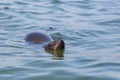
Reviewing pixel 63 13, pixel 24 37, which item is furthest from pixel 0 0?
pixel 24 37

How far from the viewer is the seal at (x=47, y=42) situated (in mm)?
7223

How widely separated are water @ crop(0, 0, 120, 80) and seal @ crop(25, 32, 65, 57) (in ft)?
0.45

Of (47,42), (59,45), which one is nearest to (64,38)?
(47,42)

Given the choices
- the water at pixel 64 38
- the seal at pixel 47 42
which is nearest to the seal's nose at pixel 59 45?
the seal at pixel 47 42

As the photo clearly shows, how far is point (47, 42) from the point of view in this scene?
7.90 metres

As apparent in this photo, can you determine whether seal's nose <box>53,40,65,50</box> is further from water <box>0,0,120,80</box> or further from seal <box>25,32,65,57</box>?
water <box>0,0,120,80</box>

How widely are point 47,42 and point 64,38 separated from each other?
2.47 ft

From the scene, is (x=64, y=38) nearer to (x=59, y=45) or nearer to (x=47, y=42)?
(x=47, y=42)

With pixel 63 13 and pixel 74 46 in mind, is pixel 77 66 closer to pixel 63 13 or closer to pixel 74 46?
Answer: pixel 74 46

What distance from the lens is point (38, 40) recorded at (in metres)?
8.05

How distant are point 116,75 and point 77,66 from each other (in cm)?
75

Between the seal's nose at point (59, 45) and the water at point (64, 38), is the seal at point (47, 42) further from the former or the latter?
the water at point (64, 38)

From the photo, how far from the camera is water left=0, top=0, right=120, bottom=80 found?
5.86 metres

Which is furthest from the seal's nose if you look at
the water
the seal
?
the water
